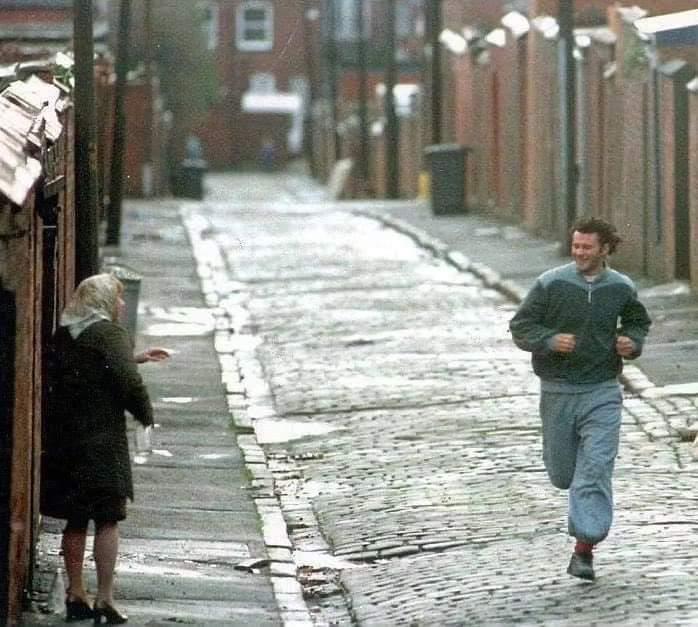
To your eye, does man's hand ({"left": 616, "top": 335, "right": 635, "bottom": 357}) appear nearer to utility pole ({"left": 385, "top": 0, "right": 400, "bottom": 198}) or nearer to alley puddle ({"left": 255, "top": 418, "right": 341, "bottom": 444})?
alley puddle ({"left": 255, "top": 418, "right": 341, "bottom": 444})

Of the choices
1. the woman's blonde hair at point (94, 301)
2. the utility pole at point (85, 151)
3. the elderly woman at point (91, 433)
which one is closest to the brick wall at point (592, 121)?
the utility pole at point (85, 151)

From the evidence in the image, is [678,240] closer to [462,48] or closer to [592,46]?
[592,46]

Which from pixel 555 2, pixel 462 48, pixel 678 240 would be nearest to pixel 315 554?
pixel 678 240

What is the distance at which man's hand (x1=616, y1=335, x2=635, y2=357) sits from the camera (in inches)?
441

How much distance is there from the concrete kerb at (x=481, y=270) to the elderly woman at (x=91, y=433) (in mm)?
7587

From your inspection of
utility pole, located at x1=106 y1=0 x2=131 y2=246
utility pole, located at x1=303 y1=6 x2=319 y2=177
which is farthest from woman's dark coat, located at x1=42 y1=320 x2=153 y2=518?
utility pole, located at x1=303 y1=6 x2=319 y2=177

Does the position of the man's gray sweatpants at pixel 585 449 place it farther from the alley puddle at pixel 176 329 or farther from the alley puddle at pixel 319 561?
the alley puddle at pixel 176 329

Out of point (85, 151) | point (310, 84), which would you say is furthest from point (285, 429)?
point (310, 84)

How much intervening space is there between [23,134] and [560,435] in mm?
3121

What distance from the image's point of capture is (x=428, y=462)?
611 inches

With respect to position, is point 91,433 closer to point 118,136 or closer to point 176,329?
point 176,329

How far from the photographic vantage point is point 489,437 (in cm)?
1638

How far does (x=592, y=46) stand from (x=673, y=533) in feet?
62.1

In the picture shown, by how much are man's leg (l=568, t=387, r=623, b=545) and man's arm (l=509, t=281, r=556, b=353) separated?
370 millimetres
